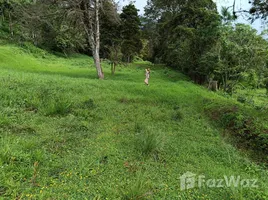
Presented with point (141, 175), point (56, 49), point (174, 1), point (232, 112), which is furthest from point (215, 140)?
point (56, 49)

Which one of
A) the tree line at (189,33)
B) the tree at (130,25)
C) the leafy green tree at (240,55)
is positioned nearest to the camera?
the tree line at (189,33)

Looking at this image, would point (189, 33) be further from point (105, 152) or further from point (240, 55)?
point (105, 152)

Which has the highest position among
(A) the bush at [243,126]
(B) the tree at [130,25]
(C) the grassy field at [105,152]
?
(B) the tree at [130,25]

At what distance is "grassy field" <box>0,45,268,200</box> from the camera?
2781 millimetres

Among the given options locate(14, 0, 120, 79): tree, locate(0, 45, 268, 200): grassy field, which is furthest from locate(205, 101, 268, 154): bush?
locate(14, 0, 120, 79): tree

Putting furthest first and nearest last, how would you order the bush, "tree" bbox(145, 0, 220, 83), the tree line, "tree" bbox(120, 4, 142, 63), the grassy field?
1. "tree" bbox(120, 4, 142, 63)
2. "tree" bbox(145, 0, 220, 83)
3. the tree line
4. the bush
5. the grassy field

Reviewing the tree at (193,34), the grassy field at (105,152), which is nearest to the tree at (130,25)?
the tree at (193,34)

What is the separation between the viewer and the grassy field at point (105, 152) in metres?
2.78

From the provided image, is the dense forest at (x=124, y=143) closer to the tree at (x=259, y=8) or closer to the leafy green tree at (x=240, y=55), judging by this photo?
the tree at (x=259, y=8)

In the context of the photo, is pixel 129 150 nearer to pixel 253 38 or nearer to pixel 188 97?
pixel 188 97

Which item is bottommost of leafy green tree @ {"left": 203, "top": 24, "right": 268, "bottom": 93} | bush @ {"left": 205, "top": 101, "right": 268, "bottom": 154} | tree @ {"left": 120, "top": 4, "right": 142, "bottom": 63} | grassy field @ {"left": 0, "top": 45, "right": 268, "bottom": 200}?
grassy field @ {"left": 0, "top": 45, "right": 268, "bottom": 200}

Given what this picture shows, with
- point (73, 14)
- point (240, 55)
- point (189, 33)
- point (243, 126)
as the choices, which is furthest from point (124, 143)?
point (189, 33)

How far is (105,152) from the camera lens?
12.4ft

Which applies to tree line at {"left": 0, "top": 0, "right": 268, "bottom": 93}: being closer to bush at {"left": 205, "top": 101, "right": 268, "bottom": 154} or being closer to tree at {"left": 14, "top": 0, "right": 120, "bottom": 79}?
tree at {"left": 14, "top": 0, "right": 120, "bottom": 79}
